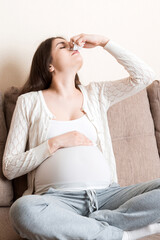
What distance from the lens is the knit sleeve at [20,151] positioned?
68.4 inches

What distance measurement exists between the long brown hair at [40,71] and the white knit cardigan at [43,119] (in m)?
0.08

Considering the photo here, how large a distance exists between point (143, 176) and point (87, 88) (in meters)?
0.55

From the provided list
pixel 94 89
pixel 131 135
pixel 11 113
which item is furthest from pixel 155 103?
pixel 11 113

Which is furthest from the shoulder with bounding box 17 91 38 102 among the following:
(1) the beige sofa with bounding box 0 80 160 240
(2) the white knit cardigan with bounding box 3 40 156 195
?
(1) the beige sofa with bounding box 0 80 160 240

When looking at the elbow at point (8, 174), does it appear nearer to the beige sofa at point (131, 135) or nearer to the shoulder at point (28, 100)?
the beige sofa at point (131, 135)

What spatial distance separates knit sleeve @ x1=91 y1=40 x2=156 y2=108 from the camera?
1.94m

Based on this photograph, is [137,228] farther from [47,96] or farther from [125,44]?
[125,44]

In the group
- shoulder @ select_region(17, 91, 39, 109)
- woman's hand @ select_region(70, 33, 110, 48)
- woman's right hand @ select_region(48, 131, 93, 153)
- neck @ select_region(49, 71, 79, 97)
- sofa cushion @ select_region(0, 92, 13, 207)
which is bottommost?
sofa cushion @ select_region(0, 92, 13, 207)

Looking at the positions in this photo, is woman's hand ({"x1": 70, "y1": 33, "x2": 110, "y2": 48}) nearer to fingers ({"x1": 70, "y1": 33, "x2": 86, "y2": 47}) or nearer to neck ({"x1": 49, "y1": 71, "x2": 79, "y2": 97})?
fingers ({"x1": 70, "y1": 33, "x2": 86, "y2": 47})

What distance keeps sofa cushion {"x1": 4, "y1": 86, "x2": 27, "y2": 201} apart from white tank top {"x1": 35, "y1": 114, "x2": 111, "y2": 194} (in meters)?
0.19

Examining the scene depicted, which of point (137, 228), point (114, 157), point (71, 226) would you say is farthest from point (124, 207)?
point (114, 157)

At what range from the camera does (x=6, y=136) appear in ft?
6.35

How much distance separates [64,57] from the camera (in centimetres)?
193

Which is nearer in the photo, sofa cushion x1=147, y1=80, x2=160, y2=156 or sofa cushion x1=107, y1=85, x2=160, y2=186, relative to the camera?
sofa cushion x1=107, y1=85, x2=160, y2=186
